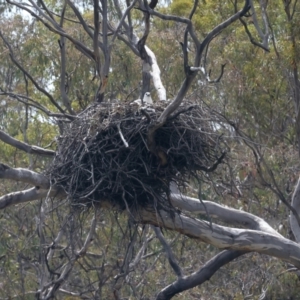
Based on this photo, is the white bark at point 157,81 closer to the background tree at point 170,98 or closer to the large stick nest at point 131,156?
the background tree at point 170,98

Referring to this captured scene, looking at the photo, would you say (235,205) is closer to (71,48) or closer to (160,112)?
(71,48)

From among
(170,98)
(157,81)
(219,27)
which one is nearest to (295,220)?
(157,81)

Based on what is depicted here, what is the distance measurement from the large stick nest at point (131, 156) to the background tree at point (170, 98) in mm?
701

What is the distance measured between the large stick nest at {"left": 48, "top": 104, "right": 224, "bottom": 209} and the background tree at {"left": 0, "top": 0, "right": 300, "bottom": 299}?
70cm

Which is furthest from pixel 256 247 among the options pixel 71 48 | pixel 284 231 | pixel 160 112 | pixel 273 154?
pixel 71 48

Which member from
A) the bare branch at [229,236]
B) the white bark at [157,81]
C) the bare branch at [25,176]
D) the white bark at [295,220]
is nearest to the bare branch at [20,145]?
the bare branch at [25,176]

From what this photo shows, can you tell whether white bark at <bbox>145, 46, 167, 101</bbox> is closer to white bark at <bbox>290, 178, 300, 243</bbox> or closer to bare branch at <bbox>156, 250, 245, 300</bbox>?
bare branch at <bbox>156, 250, 245, 300</bbox>

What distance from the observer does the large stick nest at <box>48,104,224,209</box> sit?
5184 millimetres

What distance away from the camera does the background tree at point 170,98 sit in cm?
740

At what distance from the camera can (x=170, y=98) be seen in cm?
942

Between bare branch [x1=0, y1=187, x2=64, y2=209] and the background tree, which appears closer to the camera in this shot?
bare branch [x1=0, y1=187, x2=64, y2=209]

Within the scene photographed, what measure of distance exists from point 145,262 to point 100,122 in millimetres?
8227

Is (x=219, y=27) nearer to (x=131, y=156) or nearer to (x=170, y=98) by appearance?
(x=131, y=156)

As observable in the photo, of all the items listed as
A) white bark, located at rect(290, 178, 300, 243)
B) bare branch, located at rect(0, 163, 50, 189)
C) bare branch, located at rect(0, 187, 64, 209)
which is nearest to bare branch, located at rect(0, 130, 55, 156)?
bare branch, located at rect(0, 187, 64, 209)
